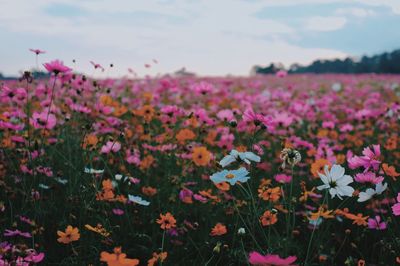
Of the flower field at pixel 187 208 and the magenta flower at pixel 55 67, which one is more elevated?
the magenta flower at pixel 55 67

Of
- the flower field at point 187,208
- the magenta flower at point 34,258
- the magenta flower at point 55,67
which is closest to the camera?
the magenta flower at point 34,258

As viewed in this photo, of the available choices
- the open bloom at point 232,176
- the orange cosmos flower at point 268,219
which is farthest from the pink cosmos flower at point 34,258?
the orange cosmos flower at point 268,219

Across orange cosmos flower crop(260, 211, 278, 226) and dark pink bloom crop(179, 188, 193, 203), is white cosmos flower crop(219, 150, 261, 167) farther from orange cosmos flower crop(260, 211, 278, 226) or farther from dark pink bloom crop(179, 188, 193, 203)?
dark pink bloom crop(179, 188, 193, 203)

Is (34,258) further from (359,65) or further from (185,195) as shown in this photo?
(359,65)

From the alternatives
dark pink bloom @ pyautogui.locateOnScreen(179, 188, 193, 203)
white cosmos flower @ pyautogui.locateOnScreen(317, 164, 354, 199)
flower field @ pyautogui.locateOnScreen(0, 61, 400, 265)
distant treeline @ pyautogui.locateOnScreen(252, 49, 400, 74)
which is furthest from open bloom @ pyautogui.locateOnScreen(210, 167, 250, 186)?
distant treeline @ pyautogui.locateOnScreen(252, 49, 400, 74)

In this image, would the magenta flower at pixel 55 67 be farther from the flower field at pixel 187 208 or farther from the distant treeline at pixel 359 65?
the distant treeline at pixel 359 65

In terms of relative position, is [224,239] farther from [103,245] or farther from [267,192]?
[103,245]

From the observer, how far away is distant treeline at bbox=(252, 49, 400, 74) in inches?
685

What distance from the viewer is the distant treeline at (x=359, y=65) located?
685 inches

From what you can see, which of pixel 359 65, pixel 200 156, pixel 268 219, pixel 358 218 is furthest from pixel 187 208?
pixel 359 65

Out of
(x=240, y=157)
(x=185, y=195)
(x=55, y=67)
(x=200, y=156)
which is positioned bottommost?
(x=185, y=195)

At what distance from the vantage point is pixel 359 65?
60.0ft

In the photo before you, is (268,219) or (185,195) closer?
(268,219)

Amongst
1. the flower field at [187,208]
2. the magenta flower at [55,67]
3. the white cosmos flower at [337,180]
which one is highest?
the magenta flower at [55,67]
